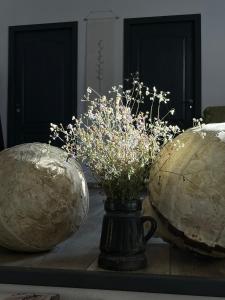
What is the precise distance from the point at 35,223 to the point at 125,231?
252mm

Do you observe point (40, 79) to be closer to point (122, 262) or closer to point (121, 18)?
point (121, 18)

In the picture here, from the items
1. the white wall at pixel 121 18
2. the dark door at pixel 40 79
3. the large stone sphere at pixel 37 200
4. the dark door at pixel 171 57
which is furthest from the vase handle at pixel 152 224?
the dark door at pixel 40 79

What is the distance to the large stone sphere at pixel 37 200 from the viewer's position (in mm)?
1077

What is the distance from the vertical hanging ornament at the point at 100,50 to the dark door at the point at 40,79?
0.65 ft

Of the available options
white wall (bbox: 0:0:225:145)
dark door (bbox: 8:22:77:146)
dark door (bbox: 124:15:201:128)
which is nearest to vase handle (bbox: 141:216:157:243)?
dark door (bbox: 124:15:201:128)

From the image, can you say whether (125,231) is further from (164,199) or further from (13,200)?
(13,200)

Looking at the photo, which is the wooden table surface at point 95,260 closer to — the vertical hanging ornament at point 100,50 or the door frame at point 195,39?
the door frame at point 195,39

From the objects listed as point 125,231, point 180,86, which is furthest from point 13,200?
point 180,86

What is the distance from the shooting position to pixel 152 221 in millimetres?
995

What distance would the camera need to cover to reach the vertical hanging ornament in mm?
5215

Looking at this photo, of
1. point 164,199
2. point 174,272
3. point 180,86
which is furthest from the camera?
point 180,86

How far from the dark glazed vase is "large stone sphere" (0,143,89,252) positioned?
0.57 ft

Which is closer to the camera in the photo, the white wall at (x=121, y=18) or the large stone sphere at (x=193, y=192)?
the large stone sphere at (x=193, y=192)

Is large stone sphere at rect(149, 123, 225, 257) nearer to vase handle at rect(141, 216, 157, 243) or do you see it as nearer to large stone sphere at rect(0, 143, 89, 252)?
vase handle at rect(141, 216, 157, 243)
